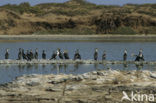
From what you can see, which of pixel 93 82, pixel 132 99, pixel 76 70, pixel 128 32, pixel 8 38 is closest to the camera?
pixel 132 99

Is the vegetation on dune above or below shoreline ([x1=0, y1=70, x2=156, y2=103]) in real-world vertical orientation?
below

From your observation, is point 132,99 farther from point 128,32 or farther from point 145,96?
point 128,32

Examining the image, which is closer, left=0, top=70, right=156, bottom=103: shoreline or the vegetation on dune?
left=0, top=70, right=156, bottom=103: shoreline

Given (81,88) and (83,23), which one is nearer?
(81,88)

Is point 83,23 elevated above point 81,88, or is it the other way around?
point 81,88

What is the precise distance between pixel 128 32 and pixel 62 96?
249 feet

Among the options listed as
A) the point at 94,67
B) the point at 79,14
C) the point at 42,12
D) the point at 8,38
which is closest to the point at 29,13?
the point at 42,12

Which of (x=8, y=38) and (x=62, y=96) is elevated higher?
(x=62, y=96)

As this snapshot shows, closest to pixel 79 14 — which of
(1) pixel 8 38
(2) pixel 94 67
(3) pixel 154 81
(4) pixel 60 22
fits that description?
(4) pixel 60 22

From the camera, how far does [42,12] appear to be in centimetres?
11112

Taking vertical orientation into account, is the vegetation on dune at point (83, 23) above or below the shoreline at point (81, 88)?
below

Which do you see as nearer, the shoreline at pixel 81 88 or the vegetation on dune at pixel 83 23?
the shoreline at pixel 81 88

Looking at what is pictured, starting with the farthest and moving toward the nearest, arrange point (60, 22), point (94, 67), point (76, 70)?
point (60, 22) → point (94, 67) → point (76, 70)

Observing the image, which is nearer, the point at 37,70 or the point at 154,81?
the point at 154,81
